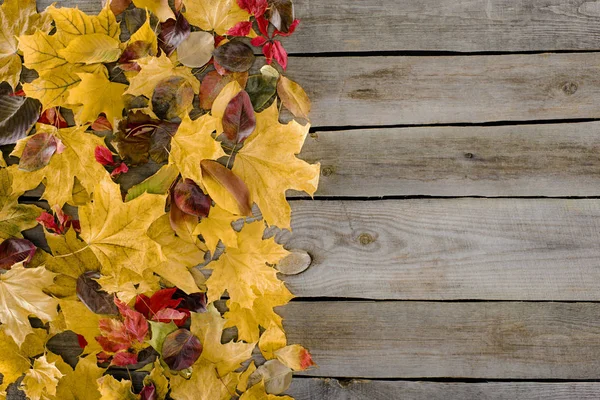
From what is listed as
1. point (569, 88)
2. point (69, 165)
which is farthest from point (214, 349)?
point (569, 88)

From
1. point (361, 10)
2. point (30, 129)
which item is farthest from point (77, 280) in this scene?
point (361, 10)

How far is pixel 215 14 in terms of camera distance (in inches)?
36.4

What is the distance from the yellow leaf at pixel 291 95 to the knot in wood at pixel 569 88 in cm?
48

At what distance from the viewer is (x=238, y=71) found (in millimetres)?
947

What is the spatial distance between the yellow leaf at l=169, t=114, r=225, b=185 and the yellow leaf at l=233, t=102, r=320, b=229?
7cm

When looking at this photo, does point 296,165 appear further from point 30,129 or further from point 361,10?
point 30,129

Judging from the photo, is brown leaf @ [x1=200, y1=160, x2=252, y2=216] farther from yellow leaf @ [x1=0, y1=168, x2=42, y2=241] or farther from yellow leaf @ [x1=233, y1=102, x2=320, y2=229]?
yellow leaf @ [x1=0, y1=168, x2=42, y2=241]

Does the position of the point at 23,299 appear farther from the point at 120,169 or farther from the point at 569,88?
the point at 569,88

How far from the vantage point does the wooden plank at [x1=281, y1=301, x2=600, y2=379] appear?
3.29 feet

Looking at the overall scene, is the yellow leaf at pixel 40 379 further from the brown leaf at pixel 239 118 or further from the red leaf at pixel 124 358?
the brown leaf at pixel 239 118

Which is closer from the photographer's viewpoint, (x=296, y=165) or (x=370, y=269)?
(x=296, y=165)

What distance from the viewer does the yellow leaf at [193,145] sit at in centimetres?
86

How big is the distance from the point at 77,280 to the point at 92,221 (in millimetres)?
143

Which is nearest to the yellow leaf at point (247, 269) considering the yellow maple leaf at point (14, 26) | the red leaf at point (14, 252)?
the red leaf at point (14, 252)
